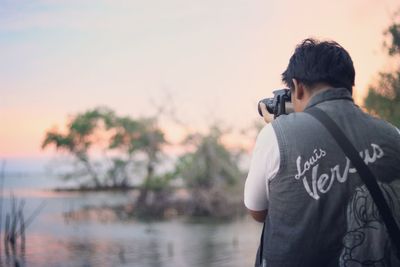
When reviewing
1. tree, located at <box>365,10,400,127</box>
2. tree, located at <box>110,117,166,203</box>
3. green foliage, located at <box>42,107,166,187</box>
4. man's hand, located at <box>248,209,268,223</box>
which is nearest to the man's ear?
man's hand, located at <box>248,209,268,223</box>

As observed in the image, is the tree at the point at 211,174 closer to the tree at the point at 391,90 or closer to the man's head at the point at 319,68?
Answer: the tree at the point at 391,90

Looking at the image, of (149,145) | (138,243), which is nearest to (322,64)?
(138,243)

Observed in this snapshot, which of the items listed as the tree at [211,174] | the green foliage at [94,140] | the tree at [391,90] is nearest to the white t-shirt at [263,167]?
the tree at [391,90]

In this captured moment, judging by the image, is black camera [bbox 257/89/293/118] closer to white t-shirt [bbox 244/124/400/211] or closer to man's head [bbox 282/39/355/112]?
man's head [bbox 282/39/355/112]

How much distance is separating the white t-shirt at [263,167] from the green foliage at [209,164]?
2088 cm

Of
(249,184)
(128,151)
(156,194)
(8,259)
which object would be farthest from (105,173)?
(249,184)

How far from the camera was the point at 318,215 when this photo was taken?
2.06 meters

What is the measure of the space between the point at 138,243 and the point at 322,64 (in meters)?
16.0

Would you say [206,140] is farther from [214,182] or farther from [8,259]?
[8,259]

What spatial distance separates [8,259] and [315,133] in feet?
43.6

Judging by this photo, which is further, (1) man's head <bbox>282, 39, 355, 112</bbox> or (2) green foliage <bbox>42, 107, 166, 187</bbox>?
(2) green foliage <bbox>42, 107, 166, 187</bbox>

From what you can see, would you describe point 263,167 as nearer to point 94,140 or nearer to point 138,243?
point 138,243

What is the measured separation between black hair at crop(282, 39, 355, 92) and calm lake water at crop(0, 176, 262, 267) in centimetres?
1096

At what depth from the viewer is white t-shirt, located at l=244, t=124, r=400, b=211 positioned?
2.13 meters
